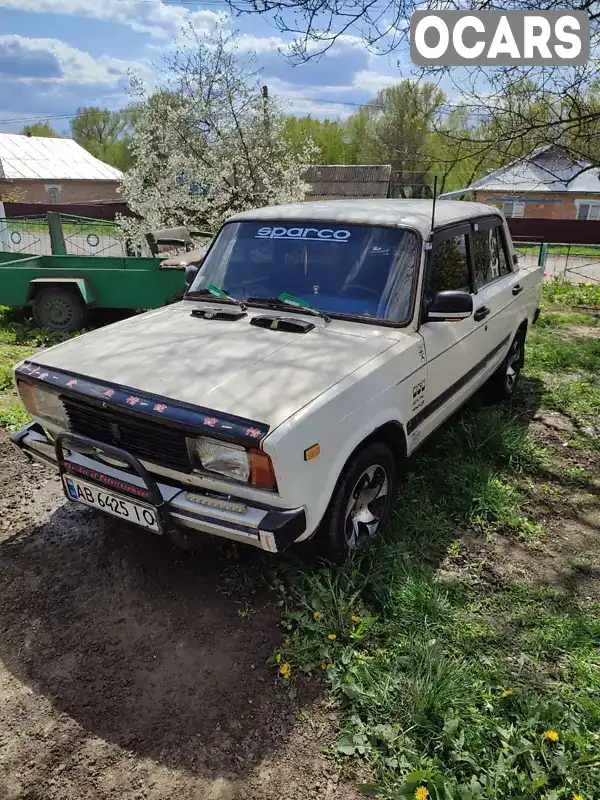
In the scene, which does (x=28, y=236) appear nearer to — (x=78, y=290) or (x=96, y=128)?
(x=78, y=290)

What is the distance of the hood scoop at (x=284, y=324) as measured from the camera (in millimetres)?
3258

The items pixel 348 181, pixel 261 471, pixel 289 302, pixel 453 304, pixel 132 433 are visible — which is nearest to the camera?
pixel 261 471

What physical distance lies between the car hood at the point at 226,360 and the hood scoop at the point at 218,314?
37 millimetres

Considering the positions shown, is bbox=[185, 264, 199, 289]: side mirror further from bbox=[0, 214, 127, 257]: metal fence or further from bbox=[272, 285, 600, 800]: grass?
bbox=[0, 214, 127, 257]: metal fence

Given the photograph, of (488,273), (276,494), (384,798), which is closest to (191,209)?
(488,273)

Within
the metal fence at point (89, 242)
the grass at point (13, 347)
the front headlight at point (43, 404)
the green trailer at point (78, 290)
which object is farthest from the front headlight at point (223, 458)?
the metal fence at point (89, 242)

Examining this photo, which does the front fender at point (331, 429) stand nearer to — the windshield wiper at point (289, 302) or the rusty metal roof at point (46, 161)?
the windshield wiper at point (289, 302)

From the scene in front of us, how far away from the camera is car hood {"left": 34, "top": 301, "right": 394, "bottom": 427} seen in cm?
259

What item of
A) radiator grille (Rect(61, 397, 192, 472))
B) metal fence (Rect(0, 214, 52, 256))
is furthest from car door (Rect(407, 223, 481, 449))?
metal fence (Rect(0, 214, 52, 256))

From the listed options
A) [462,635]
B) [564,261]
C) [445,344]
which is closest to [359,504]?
[462,635]

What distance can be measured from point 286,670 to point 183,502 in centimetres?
88

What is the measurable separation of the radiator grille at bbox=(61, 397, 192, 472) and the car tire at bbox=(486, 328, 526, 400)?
3.58m

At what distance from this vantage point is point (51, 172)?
39156 millimetres

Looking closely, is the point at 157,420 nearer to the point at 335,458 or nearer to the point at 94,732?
the point at 335,458
